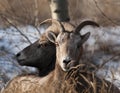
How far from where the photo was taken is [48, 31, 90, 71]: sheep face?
33.1ft

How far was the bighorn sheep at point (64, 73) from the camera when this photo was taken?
1008 cm

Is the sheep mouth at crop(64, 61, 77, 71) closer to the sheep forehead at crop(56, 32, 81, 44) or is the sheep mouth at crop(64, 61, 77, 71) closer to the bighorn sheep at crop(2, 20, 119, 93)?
the bighorn sheep at crop(2, 20, 119, 93)

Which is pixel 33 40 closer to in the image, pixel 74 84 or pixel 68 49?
pixel 68 49

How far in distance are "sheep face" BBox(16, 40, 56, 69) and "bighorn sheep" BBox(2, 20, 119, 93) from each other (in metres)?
0.48

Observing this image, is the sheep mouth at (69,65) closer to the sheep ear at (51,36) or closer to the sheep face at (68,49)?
the sheep face at (68,49)

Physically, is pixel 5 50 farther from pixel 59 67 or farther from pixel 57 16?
pixel 59 67

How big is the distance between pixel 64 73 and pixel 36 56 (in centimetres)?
119

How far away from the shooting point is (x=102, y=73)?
1201 centimetres

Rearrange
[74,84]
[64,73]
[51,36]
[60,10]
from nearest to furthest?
[74,84], [64,73], [51,36], [60,10]

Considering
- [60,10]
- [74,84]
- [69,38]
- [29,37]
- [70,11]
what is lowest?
[70,11]

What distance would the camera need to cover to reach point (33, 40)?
1476 cm

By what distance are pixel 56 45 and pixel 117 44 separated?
18.6ft

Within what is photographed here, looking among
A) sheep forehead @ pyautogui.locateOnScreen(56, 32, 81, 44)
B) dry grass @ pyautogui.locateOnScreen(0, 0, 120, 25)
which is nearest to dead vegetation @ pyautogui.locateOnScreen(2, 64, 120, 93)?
sheep forehead @ pyautogui.locateOnScreen(56, 32, 81, 44)

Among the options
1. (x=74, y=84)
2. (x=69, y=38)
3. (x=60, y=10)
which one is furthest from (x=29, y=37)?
(x=74, y=84)
